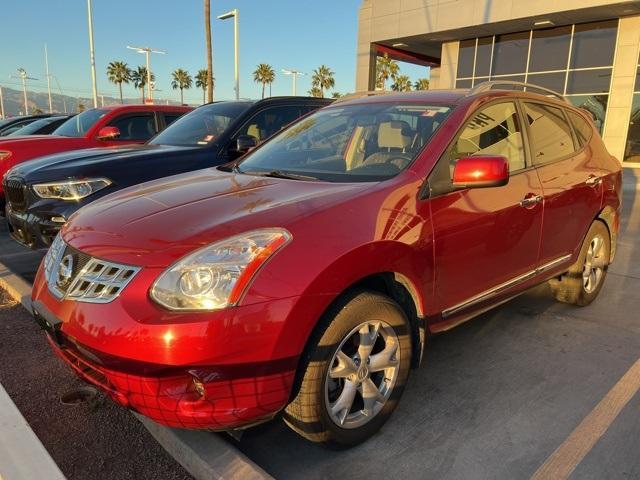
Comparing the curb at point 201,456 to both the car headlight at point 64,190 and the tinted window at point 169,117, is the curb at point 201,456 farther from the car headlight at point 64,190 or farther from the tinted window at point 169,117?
the tinted window at point 169,117

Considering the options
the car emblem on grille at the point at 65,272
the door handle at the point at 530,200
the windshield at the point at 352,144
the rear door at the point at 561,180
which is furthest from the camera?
the rear door at the point at 561,180

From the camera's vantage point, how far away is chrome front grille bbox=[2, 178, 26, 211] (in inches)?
177

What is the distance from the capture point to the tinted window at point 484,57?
61.2ft

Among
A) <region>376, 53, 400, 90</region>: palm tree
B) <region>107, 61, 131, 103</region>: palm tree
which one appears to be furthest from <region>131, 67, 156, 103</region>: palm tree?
<region>376, 53, 400, 90</region>: palm tree

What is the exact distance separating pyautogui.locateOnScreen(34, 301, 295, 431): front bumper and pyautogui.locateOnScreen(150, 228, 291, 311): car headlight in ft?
0.81

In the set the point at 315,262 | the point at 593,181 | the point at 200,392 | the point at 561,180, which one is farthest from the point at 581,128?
the point at 200,392

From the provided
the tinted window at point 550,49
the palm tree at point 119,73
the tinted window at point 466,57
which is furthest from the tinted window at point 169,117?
the palm tree at point 119,73

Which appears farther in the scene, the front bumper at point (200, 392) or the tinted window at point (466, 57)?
the tinted window at point (466, 57)

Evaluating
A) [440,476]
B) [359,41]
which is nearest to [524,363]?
[440,476]

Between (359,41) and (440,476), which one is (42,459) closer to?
(440,476)

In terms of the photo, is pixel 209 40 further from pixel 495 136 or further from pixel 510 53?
pixel 495 136

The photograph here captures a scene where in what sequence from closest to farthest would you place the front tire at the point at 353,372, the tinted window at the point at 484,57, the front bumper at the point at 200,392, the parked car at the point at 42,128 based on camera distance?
1. the front bumper at the point at 200,392
2. the front tire at the point at 353,372
3. the parked car at the point at 42,128
4. the tinted window at the point at 484,57

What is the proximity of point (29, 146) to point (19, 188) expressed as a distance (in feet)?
9.89

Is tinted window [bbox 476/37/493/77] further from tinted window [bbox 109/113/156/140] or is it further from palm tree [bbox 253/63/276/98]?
palm tree [bbox 253/63/276/98]
